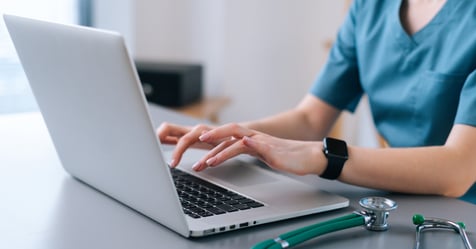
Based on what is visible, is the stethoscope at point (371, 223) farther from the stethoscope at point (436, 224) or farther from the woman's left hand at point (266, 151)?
the woman's left hand at point (266, 151)

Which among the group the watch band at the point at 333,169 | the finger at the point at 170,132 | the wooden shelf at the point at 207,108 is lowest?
the wooden shelf at the point at 207,108

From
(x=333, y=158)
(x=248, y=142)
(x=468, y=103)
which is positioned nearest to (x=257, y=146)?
(x=248, y=142)

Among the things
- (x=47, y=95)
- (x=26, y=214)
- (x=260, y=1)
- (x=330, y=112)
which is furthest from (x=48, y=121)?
(x=260, y=1)

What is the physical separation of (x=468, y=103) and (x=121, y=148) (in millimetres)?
599

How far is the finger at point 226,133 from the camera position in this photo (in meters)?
0.98

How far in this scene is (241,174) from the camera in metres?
1.03

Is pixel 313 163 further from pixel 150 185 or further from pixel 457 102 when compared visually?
pixel 457 102

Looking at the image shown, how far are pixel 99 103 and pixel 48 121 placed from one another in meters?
0.24

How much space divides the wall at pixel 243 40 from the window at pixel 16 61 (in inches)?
8.5

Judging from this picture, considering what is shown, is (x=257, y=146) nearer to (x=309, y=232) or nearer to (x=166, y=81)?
(x=309, y=232)

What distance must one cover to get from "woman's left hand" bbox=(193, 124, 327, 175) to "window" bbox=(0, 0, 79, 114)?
5.20 ft

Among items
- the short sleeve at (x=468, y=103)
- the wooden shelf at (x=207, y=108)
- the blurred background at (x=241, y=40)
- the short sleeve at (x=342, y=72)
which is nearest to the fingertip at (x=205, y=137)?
the short sleeve at (x=468, y=103)

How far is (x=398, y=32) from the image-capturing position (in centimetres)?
132

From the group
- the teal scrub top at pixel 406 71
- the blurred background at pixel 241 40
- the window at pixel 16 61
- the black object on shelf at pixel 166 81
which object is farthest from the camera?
the blurred background at pixel 241 40
